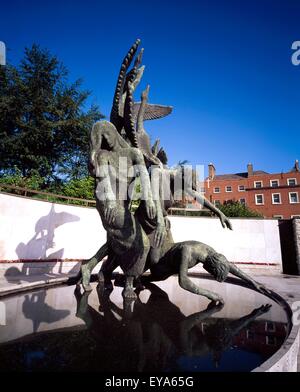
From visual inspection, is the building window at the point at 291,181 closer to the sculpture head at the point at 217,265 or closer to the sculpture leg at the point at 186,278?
the sculpture head at the point at 217,265

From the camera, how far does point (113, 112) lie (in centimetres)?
426

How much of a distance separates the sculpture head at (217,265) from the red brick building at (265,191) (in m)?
36.3

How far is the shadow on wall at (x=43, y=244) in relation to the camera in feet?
25.8

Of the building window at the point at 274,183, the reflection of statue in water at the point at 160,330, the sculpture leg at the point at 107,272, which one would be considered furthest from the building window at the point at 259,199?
the sculpture leg at the point at 107,272

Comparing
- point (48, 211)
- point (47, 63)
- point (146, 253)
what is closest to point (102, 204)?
point (146, 253)

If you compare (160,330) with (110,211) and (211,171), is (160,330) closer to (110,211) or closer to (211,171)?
(110,211)

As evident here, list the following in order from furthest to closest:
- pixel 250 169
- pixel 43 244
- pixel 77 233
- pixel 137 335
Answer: pixel 250 169 → pixel 77 233 → pixel 43 244 → pixel 137 335

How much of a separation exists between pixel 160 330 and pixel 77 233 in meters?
8.06

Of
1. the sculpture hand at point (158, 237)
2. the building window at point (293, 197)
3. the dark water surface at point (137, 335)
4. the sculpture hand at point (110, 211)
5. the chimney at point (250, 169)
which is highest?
the chimney at point (250, 169)

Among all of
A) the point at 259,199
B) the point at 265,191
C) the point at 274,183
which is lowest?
the point at 259,199

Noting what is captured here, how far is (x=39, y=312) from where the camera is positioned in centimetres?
283

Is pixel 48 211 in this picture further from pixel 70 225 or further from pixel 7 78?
pixel 7 78

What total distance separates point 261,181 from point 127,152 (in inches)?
1599

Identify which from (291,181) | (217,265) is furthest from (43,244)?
(291,181)
